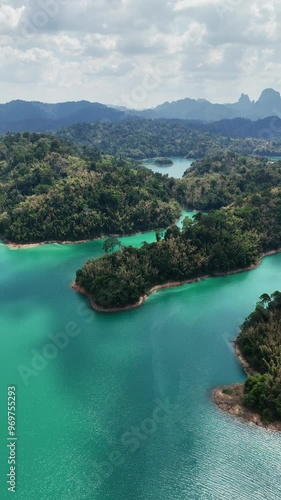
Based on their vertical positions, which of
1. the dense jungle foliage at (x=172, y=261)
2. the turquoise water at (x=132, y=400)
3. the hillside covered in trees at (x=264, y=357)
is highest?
the dense jungle foliage at (x=172, y=261)

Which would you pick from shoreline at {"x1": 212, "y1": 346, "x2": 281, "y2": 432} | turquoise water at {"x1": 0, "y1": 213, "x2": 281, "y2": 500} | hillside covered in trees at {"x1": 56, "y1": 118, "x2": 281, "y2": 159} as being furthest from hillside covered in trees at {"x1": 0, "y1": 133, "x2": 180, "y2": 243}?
hillside covered in trees at {"x1": 56, "y1": 118, "x2": 281, "y2": 159}

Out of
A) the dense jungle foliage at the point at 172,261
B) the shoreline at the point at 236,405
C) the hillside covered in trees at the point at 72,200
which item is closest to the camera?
the shoreline at the point at 236,405

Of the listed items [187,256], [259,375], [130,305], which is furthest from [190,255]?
[259,375]

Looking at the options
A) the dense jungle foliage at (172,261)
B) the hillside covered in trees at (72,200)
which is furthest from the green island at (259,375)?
the hillside covered in trees at (72,200)

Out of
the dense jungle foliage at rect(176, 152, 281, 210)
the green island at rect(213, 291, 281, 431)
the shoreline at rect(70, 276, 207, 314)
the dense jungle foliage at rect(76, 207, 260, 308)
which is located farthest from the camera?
the dense jungle foliage at rect(176, 152, 281, 210)

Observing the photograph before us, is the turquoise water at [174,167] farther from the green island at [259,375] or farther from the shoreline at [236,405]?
the shoreline at [236,405]

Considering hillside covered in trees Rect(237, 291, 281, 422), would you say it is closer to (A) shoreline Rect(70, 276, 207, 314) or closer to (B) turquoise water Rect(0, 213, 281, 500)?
(B) turquoise water Rect(0, 213, 281, 500)
